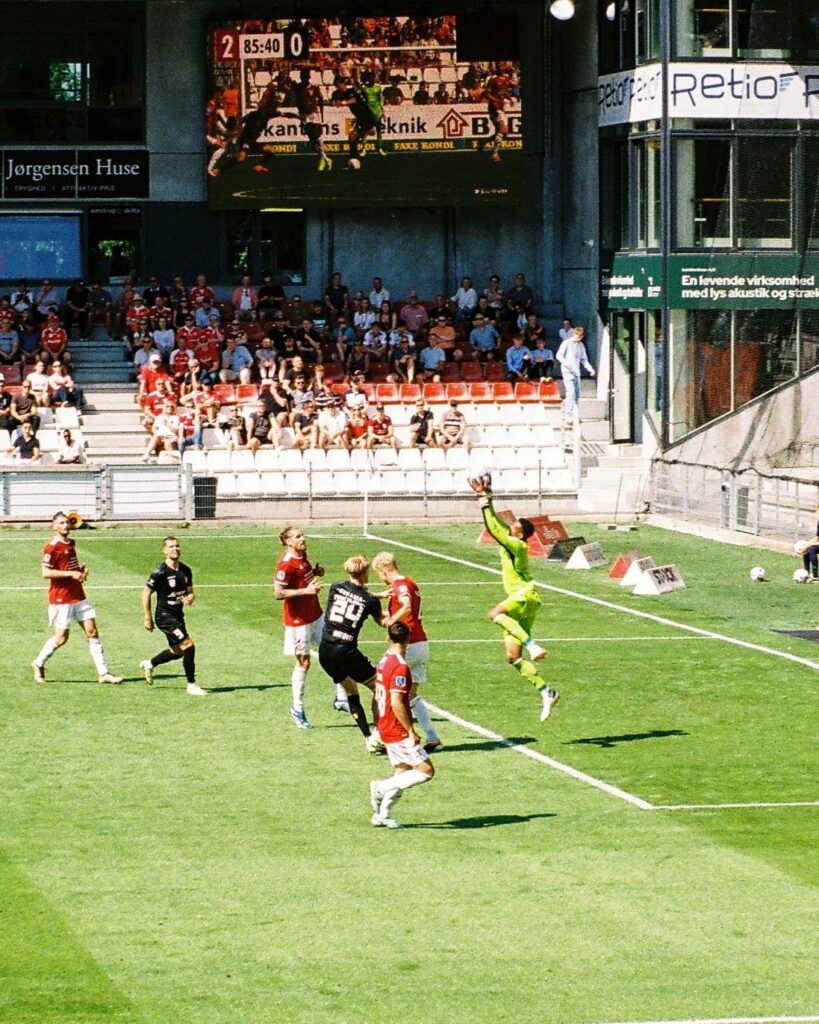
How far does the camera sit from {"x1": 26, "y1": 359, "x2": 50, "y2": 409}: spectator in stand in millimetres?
44812

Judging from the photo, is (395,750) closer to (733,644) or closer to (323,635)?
(323,635)

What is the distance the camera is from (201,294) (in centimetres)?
4944

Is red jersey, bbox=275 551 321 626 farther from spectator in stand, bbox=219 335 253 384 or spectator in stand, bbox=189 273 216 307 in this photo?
spectator in stand, bbox=189 273 216 307

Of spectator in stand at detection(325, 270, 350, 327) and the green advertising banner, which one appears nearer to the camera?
the green advertising banner

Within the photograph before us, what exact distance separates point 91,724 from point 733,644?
29.7 ft

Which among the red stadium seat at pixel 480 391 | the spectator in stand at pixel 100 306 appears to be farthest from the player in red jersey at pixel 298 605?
the spectator in stand at pixel 100 306

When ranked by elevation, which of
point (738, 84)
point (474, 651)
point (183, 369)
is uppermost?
point (738, 84)

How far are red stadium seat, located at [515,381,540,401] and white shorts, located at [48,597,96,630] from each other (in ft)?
84.7

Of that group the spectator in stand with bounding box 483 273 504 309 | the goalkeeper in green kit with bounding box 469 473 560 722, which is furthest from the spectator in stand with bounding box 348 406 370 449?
the goalkeeper in green kit with bounding box 469 473 560 722

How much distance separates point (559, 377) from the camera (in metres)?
48.6

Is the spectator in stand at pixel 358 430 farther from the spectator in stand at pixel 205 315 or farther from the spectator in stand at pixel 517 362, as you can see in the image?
the spectator in stand at pixel 205 315

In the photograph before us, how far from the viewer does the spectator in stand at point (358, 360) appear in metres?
47.4

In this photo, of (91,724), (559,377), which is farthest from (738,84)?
(91,724)

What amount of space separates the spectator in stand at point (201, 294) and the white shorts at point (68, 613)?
27.4 m
